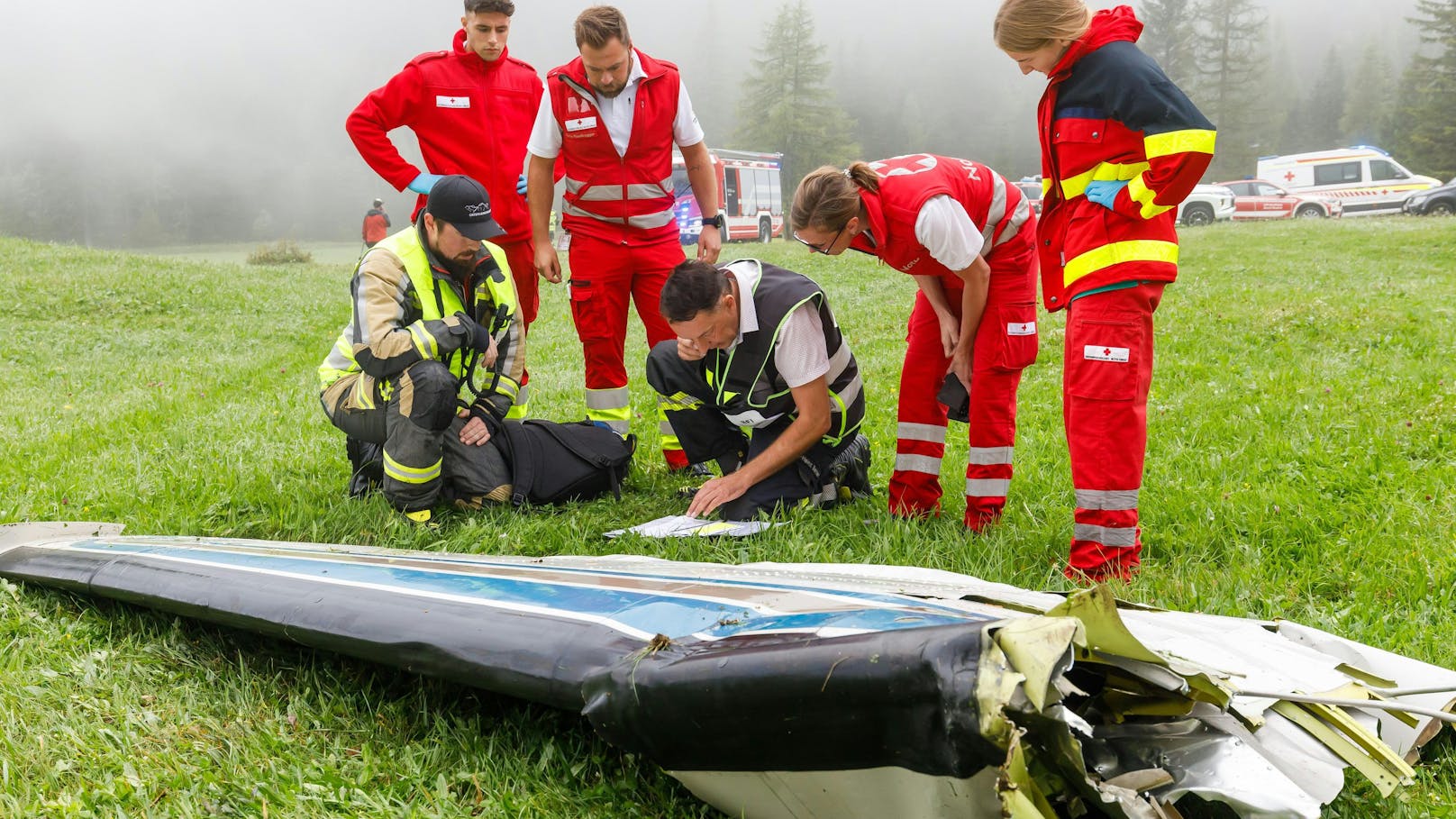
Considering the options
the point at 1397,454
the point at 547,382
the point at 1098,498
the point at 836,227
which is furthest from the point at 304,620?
the point at 547,382

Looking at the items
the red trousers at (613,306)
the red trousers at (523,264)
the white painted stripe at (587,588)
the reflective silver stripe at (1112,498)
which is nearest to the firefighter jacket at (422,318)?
the red trousers at (613,306)

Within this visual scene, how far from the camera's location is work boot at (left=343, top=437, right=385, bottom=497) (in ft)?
13.9

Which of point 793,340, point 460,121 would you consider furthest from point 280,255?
point 793,340

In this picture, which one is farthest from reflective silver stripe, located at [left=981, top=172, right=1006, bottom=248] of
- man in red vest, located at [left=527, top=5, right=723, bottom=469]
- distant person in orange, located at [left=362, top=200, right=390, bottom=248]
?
distant person in orange, located at [left=362, top=200, right=390, bottom=248]

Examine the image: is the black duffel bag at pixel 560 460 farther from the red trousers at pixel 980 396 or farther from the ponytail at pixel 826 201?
the ponytail at pixel 826 201

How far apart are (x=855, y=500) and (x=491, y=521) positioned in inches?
58.2

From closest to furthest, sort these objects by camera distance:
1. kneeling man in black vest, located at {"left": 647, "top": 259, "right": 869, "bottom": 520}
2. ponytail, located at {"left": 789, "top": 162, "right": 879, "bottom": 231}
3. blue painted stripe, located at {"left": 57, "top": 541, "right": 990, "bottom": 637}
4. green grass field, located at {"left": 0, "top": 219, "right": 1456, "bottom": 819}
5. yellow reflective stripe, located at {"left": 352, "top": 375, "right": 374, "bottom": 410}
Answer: blue painted stripe, located at {"left": 57, "top": 541, "right": 990, "bottom": 637} → green grass field, located at {"left": 0, "top": 219, "right": 1456, "bottom": 819} → ponytail, located at {"left": 789, "top": 162, "right": 879, "bottom": 231} → kneeling man in black vest, located at {"left": 647, "top": 259, "right": 869, "bottom": 520} → yellow reflective stripe, located at {"left": 352, "top": 375, "right": 374, "bottom": 410}

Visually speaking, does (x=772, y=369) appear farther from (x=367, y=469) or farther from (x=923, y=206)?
(x=367, y=469)

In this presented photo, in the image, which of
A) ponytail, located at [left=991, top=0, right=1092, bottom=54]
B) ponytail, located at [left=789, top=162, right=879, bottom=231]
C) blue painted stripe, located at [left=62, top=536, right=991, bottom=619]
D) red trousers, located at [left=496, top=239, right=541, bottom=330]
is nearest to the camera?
blue painted stripe, located at [left=62, top=536, right=991, bottom=619]

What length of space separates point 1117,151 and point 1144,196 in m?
0.20

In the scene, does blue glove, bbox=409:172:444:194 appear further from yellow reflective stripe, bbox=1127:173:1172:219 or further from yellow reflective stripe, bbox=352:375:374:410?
yellow reflective stripe, bbox=1127:173:1172:219

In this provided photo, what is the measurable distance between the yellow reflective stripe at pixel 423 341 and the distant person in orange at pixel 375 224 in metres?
17.0

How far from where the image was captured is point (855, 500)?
4113mm

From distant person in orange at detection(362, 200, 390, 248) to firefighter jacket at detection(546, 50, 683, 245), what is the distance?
16349mm
